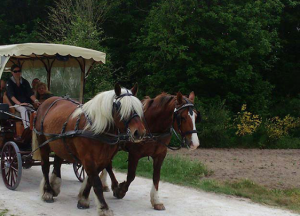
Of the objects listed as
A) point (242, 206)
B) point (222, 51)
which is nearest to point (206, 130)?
point (222, 51)

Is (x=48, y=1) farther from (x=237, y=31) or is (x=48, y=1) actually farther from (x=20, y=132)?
(x=20, y=132)

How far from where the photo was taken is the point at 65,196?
7715 mm

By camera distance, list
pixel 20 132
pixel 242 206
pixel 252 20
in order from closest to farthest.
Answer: pixel 242 206 < pixel 20 132 < pixel 252 20

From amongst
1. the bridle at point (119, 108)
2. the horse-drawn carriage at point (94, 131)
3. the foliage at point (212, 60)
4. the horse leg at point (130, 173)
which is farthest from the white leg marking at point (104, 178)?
the foliage at point (212, 60)

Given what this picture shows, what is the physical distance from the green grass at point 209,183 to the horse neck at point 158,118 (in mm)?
2294

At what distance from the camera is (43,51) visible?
326 inches

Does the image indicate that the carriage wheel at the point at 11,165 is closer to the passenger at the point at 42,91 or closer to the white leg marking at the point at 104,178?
the passenger at the point at 42,91

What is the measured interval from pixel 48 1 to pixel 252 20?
49.0ft

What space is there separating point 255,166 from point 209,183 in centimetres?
288

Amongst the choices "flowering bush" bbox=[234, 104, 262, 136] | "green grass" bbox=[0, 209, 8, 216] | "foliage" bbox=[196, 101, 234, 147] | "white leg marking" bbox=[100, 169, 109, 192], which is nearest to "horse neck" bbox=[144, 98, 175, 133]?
"white leg marking" bbox=[100, 169, 109, 192]

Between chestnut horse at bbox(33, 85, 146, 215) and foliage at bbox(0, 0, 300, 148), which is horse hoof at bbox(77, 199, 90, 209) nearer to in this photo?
chestnut horse at bbox(33, 85, 146, 215)

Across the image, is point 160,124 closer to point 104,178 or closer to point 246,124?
point 104,178

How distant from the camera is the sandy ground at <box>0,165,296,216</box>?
6.73 meters

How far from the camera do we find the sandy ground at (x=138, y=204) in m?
6.73
